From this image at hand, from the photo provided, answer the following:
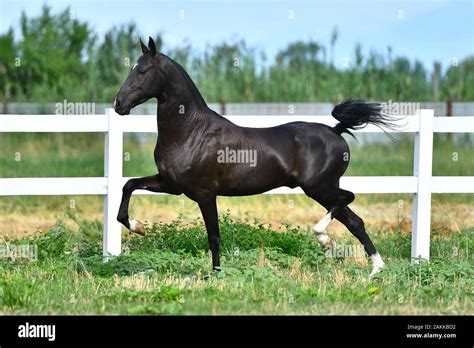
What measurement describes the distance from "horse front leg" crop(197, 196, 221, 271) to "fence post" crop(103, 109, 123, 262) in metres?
1.45

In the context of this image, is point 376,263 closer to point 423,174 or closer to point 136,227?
point 423,174

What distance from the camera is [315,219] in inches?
496

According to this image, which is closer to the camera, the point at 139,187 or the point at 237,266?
the point at 139,187

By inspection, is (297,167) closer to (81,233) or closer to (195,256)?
(195,256)

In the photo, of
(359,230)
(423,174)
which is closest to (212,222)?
(359,230)

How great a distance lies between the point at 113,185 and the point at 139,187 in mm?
1101

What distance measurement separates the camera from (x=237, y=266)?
27.7 ft
